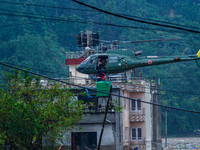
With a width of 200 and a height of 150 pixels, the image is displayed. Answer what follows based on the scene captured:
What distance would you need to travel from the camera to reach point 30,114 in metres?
19.8

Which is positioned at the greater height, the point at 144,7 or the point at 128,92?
the point at 144,7

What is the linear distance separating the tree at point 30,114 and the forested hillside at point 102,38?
154 ft

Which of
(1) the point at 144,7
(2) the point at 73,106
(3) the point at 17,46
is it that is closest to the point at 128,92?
(2) the point at 73,106

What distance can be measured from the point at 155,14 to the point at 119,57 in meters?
79.5

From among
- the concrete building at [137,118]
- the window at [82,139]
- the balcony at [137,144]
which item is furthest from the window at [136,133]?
the window at [82,139]

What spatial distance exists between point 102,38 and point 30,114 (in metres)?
65.4

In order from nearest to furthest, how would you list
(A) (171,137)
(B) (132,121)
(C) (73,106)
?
(C) (73,106) → (B) (132,121) → (A) (171,137)

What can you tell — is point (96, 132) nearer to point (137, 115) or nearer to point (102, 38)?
point (137, 115)

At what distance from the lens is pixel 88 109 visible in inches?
991

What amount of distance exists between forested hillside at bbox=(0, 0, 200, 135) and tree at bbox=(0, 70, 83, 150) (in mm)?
46822

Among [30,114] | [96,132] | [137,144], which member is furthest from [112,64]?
[30,114]

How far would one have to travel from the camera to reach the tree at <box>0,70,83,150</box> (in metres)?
19.5

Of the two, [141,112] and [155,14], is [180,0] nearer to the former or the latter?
[155,14]

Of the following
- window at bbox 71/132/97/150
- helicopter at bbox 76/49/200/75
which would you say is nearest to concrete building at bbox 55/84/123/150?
window at bbox 71/132/97/150
